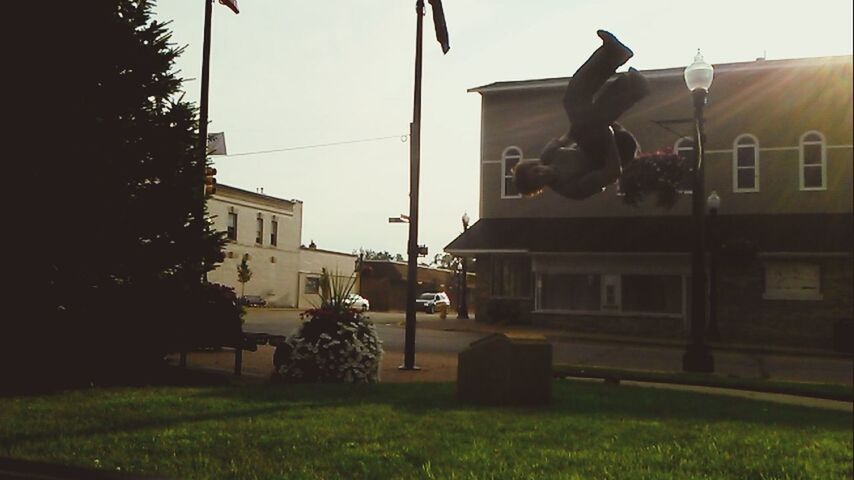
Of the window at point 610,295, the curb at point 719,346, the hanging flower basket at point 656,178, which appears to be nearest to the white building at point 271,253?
the curb at point 719,346

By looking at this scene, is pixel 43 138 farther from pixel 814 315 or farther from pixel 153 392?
pixel 814 315

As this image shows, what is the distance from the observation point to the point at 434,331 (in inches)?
1003

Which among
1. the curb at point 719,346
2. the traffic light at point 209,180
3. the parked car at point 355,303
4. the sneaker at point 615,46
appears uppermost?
the traffic light at point 209,180

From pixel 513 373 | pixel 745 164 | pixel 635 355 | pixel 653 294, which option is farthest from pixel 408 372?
pixel 745 164

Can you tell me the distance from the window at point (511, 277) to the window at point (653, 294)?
15.4ft

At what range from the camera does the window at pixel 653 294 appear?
19634mm

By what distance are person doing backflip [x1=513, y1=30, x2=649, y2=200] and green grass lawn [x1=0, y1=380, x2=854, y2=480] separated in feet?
12.3

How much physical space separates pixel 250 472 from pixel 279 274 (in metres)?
23.0

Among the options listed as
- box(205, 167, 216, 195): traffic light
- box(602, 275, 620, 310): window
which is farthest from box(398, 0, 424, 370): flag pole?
box(602, 275, 620, 310): window

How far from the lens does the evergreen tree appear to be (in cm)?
962

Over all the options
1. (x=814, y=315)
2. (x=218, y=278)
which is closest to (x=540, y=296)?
(x=814, y=315)

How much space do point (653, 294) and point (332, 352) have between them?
11.6m

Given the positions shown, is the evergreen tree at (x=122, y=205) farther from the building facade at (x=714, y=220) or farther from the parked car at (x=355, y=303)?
the building facade at (x=714, y=220)

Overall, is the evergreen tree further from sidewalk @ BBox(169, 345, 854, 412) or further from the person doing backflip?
the person doing backflip
